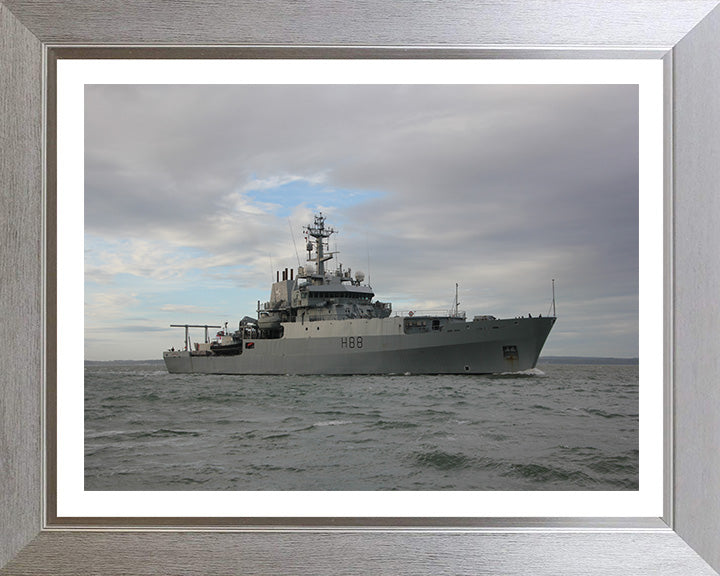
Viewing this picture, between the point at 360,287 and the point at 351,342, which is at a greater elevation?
the point at 360,287

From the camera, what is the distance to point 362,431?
7125mm

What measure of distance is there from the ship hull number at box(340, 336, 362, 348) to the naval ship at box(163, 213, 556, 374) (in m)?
0.02

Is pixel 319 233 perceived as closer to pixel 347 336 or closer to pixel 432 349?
pixel 347 336

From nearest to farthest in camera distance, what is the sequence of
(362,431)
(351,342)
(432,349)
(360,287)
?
(362,431) → (432,349) → (351,342) → (360,287)

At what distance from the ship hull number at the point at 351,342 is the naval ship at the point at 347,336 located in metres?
0.02

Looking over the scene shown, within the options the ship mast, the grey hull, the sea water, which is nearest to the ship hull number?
the grey hull

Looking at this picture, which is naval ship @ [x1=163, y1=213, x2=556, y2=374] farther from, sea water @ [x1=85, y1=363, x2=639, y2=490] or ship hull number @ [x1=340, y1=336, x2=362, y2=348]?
sea water @ [x1=85, y1=363, x2=639, y2=490]

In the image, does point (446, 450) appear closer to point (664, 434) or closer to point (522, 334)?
point (522, 334)

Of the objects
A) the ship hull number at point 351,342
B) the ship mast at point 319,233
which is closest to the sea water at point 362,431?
the ship hull number at point 351,342

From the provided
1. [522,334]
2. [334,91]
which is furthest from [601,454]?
[334,91]

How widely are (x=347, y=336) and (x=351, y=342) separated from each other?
0.12m

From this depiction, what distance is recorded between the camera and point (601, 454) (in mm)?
5062

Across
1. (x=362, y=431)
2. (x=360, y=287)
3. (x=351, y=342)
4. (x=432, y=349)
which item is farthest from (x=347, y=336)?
(x=362, y=431)

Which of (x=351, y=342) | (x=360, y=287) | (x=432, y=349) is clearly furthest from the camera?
(x=360, y=287)
